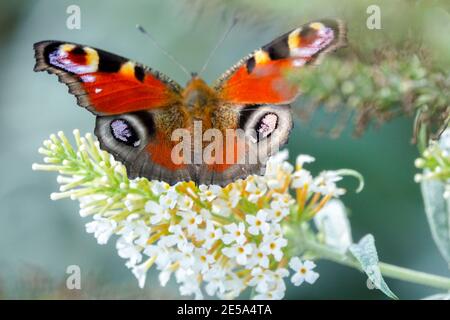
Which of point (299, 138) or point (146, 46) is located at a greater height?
point (146, 46)

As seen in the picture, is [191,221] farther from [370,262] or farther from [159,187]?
[370,262]

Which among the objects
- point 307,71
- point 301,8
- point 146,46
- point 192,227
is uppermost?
point 146,46

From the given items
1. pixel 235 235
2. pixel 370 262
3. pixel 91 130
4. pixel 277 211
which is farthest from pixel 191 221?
pixel 91 130

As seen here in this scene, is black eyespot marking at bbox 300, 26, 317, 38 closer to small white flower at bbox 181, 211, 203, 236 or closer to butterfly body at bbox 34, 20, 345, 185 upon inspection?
butterfly body at bbox 34, 20, 345, 185

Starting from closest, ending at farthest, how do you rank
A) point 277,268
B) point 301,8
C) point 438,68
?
point 438,68, point 301,8, point 277,268

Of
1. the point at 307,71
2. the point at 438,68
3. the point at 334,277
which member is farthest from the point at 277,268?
the point at 334,277

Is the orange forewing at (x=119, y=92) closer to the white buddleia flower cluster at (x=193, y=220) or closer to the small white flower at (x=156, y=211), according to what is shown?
the white buddleia flower cluster at (x=193, y=220)
